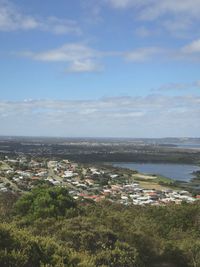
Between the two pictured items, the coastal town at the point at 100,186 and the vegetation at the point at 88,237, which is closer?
the vegetation at the point at 88,237

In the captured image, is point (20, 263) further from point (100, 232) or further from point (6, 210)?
point (6, 210)

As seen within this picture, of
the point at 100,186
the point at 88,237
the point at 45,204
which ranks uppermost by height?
the point at 88,237

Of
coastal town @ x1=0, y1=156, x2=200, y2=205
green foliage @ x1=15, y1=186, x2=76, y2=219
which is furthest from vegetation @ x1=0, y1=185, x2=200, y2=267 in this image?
coastal town @ x1=0, y1=156, x2=200, y2=205

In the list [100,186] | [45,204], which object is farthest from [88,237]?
[100,186]

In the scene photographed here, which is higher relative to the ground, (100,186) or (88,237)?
(88,237)

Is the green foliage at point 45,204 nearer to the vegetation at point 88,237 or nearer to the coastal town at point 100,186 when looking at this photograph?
the vegetation at point 88,237

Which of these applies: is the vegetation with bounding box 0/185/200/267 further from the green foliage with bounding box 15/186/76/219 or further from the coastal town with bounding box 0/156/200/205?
the coastal town with bounding box 0/156/200/205

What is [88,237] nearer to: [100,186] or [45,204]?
[45,204]

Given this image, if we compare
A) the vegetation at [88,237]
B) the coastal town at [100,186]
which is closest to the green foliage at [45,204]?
the vegetation at [88,237]
